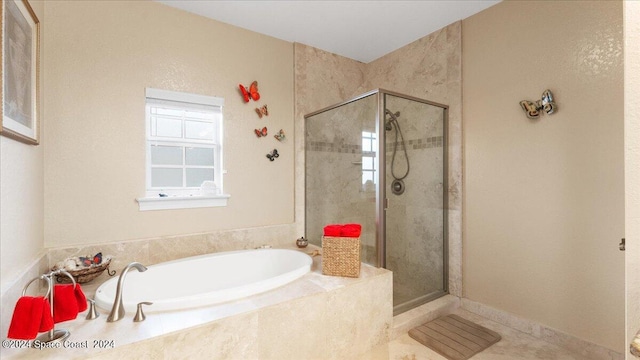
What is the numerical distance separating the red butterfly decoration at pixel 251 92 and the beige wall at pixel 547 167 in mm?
1887

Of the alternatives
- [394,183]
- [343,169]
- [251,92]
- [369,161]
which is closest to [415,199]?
[394,183]

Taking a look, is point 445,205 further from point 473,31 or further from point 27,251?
point 27,251

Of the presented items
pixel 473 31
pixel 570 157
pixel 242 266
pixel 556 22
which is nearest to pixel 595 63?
pixel 556 22

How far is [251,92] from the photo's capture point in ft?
8.86

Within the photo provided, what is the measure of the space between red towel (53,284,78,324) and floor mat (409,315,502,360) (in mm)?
2036

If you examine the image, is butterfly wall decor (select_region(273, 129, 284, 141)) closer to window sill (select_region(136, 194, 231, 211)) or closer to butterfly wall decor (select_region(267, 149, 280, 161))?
butterfly wall decor (select_region(267, 149, 280, 161))

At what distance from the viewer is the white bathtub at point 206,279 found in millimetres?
1555

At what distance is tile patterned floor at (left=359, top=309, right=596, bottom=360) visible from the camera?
1.89 m

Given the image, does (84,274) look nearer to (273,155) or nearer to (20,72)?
(20,72)

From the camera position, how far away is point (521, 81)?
221 centimetres

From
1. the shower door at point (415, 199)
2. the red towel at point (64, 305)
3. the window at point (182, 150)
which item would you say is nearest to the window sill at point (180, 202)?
the window at point (182, 150)

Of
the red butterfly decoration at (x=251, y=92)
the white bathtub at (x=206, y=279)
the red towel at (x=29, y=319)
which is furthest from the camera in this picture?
the red butterfly decoration at (x=251, y=92)

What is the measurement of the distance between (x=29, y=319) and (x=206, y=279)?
124cm

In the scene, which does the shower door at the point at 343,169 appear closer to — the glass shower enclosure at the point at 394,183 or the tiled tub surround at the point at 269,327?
the glass shower enclosure at the point at 394,183
